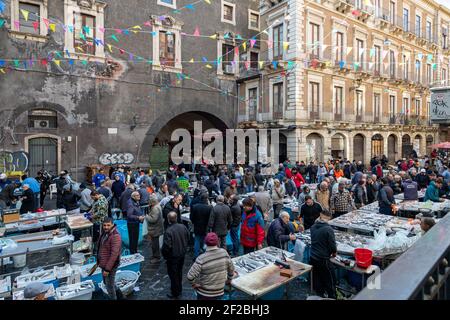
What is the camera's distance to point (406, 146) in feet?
95.5

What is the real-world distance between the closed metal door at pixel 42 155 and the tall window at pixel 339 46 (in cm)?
2098

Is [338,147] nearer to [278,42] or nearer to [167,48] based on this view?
[278,42]

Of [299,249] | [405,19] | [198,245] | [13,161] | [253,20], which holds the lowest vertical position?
[198,245]

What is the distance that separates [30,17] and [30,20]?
16cm

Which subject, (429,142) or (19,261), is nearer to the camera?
(19,261)

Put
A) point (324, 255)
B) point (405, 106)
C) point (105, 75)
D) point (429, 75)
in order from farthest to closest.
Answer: point (429, 75)
point (405, 106)
point (105, 75)
point (324, 255)

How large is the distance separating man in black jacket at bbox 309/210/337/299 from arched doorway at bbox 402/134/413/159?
1120 inches

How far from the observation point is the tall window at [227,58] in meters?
23.8

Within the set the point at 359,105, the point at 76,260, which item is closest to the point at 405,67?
the point at 359,105

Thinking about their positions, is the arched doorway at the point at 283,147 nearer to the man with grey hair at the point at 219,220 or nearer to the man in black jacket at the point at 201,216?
the man in black jacket at the point at 201,216

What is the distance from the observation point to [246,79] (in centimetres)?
2398

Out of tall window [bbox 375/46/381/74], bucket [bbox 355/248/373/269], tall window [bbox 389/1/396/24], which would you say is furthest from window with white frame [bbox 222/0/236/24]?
bucket [bbox 355/248/373/269]
